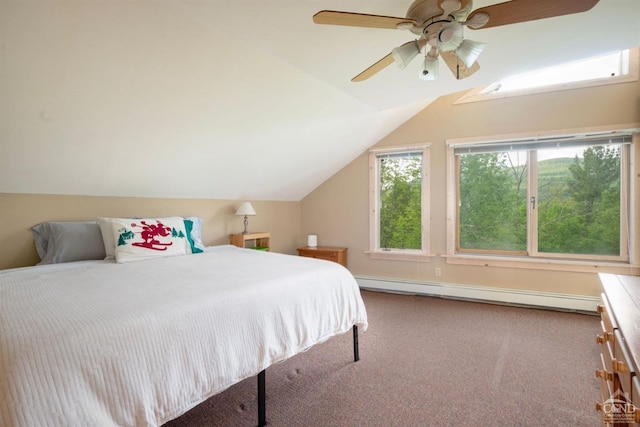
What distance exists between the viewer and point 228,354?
1.37 meters

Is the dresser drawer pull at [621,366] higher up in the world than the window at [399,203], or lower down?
lower down

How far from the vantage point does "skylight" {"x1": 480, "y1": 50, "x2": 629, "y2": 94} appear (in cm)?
310

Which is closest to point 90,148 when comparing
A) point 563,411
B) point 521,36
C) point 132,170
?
point 132,170

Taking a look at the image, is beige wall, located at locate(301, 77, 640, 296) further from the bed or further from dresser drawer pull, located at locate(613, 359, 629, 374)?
dresser drawer pull, located at locate(613, 359, 629, 374)

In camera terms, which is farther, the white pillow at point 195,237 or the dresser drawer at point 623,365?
the white pillow at point 195,237

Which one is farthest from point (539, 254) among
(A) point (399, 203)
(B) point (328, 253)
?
(B) point (328, 253)

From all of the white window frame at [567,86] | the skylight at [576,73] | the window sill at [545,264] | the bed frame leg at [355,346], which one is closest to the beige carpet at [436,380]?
the bed frame leg at [355,346]

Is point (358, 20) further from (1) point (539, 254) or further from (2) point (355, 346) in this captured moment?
(1) point (539, 254)

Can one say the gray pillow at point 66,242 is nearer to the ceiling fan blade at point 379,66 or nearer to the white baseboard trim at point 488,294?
the ceiling fan blade at point 379,66

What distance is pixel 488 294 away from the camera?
3602mm

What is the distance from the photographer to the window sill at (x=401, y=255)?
3.96m

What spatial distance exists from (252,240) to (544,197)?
141 inches

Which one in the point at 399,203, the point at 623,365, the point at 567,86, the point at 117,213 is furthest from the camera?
the point at 399,203

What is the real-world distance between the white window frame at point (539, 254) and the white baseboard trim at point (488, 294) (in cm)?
30
